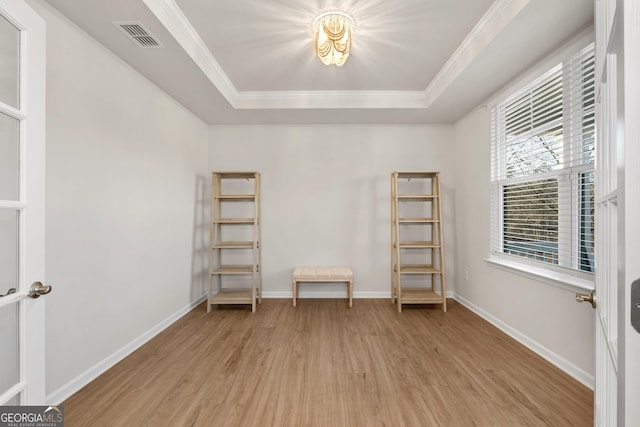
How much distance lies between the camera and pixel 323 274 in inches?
146

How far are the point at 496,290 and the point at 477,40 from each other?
7.70 feet

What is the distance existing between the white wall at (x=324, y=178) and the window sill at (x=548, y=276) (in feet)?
5.38

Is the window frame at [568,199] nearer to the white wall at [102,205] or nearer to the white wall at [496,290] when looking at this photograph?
the white wall at [496,290]

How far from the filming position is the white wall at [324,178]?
4141mm

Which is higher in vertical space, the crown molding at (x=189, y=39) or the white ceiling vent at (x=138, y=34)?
the crown molding at (x=189, y=39)

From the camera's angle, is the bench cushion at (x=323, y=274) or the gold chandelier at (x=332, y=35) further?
the bench cushion at (x=323, y=274)

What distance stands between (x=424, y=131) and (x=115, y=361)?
423 centimetres

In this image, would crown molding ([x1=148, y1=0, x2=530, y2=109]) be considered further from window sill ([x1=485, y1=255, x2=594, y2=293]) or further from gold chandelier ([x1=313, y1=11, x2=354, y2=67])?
window sill ([x1=485, y1=255, x2=594, y2=293])

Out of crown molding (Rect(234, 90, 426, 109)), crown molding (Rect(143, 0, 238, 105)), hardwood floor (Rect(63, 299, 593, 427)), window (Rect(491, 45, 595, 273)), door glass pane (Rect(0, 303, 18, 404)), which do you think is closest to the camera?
door glass pane (Rect(0, 303, 18, 404))

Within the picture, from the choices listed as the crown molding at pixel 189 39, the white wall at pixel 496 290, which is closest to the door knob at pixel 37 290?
the crown molding at pixel 189 39

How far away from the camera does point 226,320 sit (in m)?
3.29

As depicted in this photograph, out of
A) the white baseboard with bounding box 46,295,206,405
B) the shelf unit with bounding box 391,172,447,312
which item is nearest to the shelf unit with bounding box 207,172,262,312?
the white baseboard with bounding box 46,295,206,405

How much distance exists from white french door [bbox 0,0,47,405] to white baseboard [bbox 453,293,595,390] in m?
3.11

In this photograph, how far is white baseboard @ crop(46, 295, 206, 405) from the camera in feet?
6.10
